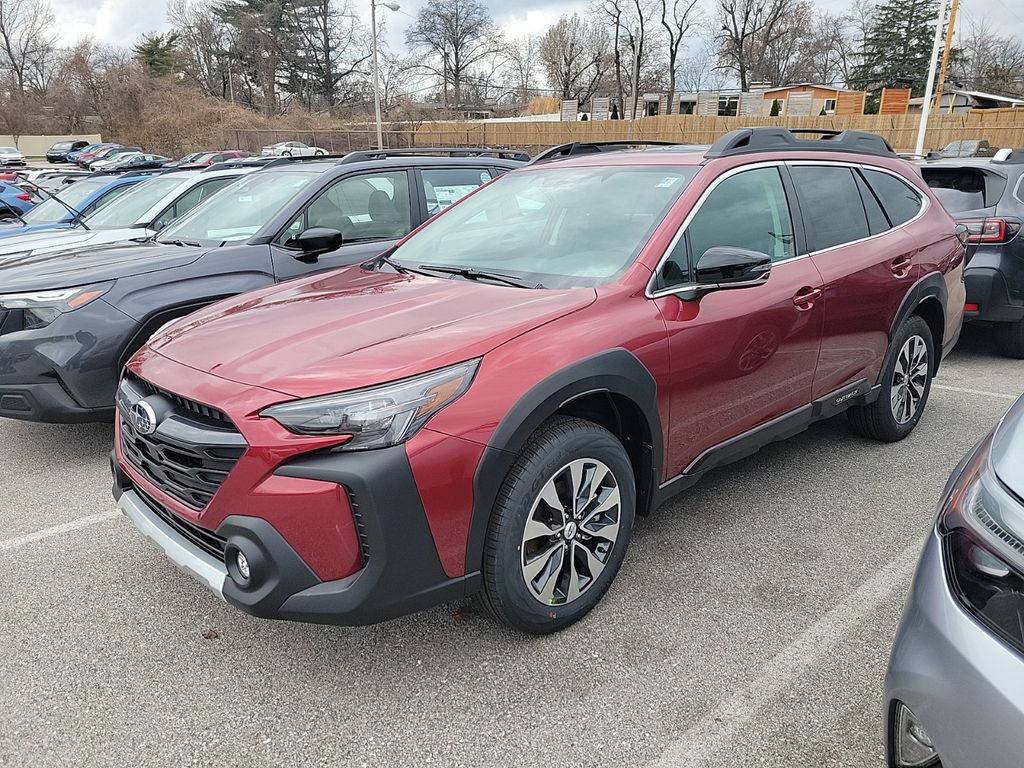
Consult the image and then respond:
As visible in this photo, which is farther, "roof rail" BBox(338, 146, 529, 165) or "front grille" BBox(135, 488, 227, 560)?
"roof rail" BBox(338, 146, 529, 165)

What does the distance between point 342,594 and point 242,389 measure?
Result: 0.69 metres

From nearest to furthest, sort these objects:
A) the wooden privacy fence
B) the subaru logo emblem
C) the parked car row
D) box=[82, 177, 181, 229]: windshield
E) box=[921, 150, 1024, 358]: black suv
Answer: the parked car row → the subaru logo emblem → box=[921, 150, 1024, 358]: black suv → box=[82, 177, 181, 229]: windshield → the wooden privacy fence

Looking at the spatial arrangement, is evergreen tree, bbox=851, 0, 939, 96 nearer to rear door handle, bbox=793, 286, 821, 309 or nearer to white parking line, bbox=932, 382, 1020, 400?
white parking line, bbox=932, 382, 1020, 400

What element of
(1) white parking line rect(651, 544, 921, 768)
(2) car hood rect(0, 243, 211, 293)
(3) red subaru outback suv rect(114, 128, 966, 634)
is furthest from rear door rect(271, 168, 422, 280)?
(1) white parking line rect(651, 544, 921, 768)

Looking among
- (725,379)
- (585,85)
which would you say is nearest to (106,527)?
(725,379)

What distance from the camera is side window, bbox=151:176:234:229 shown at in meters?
6.99

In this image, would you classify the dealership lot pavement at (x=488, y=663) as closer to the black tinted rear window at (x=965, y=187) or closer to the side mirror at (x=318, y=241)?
the side mirror at (x=318, y=241)

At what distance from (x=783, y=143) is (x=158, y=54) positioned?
80.0 meters

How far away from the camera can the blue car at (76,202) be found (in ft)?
28.7

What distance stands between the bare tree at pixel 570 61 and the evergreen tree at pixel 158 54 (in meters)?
35.0

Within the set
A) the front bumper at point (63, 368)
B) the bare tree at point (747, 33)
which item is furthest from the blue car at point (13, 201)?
the bare tree at point (747, 33)

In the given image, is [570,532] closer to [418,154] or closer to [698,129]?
[418,154]

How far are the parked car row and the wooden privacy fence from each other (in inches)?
852

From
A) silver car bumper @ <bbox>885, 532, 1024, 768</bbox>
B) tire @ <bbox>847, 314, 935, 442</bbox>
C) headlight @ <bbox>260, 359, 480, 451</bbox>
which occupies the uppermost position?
headlight @ <bbox>260, 359, 480, 451</bbox>
